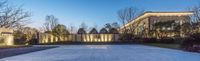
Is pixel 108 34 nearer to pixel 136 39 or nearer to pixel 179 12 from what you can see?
pixel 136 39

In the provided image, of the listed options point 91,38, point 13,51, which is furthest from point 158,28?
point 13,51

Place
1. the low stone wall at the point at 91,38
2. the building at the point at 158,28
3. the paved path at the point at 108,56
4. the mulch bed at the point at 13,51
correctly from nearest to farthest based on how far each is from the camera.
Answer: the paved path at the point at 108,56 < the mulch bed at the point at 13,51 < the building at the point at 158,28 < the low stone wall at the point at 91,38

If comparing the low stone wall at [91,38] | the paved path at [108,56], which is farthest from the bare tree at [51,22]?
the paved path at [108,56]

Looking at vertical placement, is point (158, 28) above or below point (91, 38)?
above

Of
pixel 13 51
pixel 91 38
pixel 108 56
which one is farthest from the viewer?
pixel 91 38

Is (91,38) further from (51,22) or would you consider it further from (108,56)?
(108,56)

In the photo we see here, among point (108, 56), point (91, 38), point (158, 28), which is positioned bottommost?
point (108, 56)

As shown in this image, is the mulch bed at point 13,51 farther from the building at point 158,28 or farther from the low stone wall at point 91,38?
the low stone wall at point 91,38

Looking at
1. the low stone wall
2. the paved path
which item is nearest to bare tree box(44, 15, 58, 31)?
the low stone wall

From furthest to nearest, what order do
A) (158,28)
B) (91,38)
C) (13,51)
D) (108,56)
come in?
(91,38)
(158,28)
(13,51)
(108,56)

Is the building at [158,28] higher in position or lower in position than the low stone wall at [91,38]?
higher

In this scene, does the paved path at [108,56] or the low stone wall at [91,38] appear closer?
the paved path at [108,56]

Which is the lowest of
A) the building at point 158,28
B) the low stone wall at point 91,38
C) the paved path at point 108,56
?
the paved path at point 108,56

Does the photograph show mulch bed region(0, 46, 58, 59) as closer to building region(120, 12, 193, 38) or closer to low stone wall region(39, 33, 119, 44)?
building region(120, 12, 193, 38)
